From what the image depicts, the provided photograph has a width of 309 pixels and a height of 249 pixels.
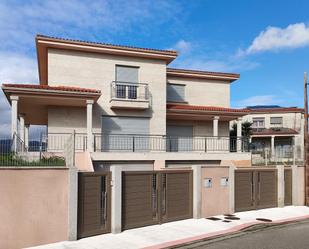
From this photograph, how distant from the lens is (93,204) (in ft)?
33.5

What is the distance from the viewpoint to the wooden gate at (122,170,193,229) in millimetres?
10961

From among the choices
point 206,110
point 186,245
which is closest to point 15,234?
point 186,245

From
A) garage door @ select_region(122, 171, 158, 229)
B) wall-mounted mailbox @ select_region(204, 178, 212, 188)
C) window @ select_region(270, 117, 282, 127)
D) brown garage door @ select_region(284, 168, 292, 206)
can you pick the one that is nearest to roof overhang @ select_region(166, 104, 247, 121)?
brown garage door @ select_region(284, 168, 292, 206)

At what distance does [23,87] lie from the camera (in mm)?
15992

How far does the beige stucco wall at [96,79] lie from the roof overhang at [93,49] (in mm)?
312

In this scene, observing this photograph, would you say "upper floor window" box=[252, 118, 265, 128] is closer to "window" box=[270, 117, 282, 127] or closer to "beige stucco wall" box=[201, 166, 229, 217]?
"window" box=[270, 117, 282, 127]

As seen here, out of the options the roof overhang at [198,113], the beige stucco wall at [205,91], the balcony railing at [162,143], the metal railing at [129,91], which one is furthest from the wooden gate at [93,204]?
the beige stucco wall at [205,91]

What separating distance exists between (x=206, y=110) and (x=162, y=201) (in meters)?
11.5

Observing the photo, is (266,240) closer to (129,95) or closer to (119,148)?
(119,148)

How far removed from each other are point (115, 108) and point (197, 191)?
28.6ft

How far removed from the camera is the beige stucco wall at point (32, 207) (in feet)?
29.2

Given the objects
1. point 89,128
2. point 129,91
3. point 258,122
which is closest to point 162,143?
point 129,91

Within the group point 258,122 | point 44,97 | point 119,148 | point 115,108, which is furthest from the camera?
point 258,122

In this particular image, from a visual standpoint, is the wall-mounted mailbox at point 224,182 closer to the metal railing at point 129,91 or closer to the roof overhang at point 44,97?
the roof overhang at point 44,97
